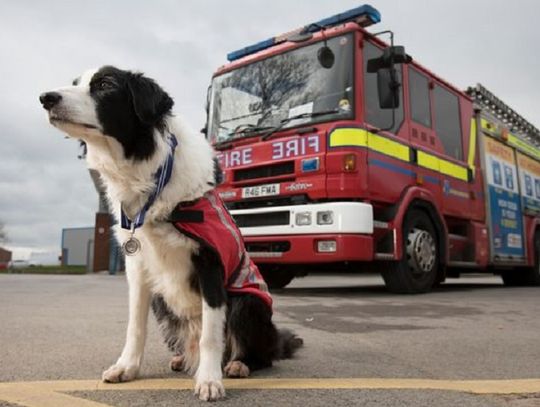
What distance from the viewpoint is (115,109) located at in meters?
2.30

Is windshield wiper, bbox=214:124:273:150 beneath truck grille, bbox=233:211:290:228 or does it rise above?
above

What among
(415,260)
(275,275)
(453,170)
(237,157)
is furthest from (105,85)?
(453,170)

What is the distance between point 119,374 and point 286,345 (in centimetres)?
91

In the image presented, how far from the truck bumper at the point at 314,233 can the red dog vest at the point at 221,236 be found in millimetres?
3402

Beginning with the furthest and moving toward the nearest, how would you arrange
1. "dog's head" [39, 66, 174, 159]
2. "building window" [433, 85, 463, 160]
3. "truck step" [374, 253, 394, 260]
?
"building window" [433, 85, 463, 160]
"truck step" [374, 253, 394, 260]
"dog's head" [39, 66, 174, 159]

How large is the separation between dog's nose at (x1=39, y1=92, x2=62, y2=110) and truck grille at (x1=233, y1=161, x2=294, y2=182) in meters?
4.41

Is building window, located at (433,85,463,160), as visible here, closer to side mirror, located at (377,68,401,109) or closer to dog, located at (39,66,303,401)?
side mirror, located at (377,68,401,109)

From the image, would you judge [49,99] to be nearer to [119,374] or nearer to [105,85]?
[105,85]

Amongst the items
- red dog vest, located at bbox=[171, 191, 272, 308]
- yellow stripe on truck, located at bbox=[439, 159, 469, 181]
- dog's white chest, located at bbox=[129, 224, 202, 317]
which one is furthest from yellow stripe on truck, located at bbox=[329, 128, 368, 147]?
dog's white chest, located at bbox=[129, 224, 202, 317]

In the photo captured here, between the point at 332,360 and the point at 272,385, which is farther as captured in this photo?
the point at 332,360

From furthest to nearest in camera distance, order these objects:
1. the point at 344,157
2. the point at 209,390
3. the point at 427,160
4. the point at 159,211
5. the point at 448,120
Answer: the point at 448,120
the point at 427,160
the point at 344,157
the point at 159,211
the point at 209,390

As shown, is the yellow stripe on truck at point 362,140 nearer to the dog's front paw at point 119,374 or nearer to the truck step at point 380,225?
the truck step at point 380,225

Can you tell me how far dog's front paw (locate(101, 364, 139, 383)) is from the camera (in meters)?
2.35

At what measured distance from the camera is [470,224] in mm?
8289
